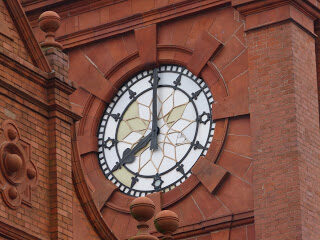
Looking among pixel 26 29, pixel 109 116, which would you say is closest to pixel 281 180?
pixel 109 116

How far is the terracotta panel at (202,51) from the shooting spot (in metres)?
34.8

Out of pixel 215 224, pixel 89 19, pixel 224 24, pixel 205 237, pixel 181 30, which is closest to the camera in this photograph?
pixel 215 224

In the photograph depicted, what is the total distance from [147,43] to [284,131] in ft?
15.0

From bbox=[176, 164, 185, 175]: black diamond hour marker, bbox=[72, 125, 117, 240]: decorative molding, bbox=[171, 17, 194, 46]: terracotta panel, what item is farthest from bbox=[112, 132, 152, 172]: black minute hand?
bbox=[72, 125, 117, 240]: decorative molding

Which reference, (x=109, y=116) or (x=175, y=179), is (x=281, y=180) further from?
(x=109, y=116)

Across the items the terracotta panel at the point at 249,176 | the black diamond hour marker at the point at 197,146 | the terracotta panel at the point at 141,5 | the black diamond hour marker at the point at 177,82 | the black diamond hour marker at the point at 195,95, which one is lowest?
the terracotta panel at the point at 249,176

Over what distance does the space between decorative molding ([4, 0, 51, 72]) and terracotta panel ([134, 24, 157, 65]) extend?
8793 mm

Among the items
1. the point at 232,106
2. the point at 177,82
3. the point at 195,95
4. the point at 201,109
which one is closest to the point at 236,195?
the point at 232,106

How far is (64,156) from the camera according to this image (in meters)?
26.8

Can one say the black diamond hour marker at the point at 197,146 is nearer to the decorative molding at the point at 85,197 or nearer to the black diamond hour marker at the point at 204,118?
the black diamond hour marker at the point at 204,118

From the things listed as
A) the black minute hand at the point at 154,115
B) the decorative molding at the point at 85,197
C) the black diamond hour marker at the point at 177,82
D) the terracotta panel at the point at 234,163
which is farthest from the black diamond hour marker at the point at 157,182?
the decorative molding at the point at 85,197

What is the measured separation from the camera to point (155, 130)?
115ft

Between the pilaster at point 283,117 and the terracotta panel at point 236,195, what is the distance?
50 cm

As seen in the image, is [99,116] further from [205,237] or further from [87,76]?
[205,237]
